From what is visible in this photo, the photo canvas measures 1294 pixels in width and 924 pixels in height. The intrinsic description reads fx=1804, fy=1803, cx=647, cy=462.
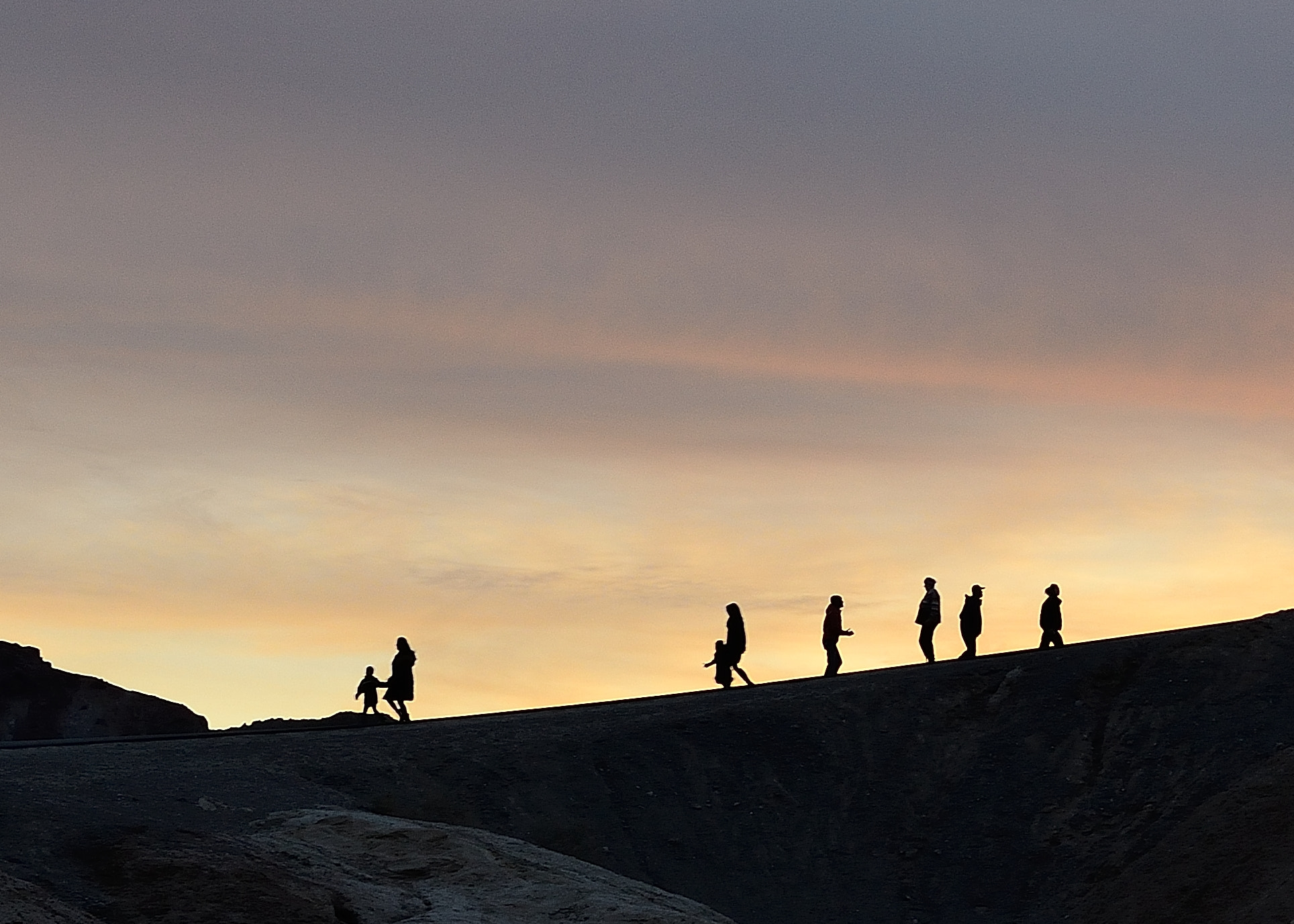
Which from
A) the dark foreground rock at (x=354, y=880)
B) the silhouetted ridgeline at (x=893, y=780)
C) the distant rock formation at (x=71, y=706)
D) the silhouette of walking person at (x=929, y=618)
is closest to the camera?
the dark foreground rock at (x=354, y=880)

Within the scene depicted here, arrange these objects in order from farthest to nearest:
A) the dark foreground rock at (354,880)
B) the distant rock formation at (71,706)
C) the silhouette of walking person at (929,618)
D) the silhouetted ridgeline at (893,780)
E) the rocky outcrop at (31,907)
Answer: the distant rock formation at (71,706)
the silhouette of walking person at (929,618)
the silhouetted ridgeline at (893,780)
the dark foreground rock at (354,880)
the rocky outcrop at (31,907)

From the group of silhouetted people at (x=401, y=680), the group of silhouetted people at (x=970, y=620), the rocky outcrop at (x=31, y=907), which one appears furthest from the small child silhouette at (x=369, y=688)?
the rocky outcrop at (x=31, y=907)

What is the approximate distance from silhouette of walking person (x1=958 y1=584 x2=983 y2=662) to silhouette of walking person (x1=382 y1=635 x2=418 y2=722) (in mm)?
9263

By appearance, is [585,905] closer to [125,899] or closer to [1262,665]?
[125,899]

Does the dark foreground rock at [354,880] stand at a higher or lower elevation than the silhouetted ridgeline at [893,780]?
lower

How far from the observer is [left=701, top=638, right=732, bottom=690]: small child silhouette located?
3128 centimetres

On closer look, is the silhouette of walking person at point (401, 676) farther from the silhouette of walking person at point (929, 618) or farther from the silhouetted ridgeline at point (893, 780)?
the silhouette of walking person at point (929, 618)

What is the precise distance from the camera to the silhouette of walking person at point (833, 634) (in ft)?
99.1

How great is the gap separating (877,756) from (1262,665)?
20.7ft

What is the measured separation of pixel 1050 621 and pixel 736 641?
539 centimetres

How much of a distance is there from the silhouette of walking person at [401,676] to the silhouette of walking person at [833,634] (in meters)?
6.97

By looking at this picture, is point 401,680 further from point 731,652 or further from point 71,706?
point 71,706

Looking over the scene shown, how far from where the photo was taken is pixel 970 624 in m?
30.6

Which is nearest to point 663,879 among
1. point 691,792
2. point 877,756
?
point 691,792
